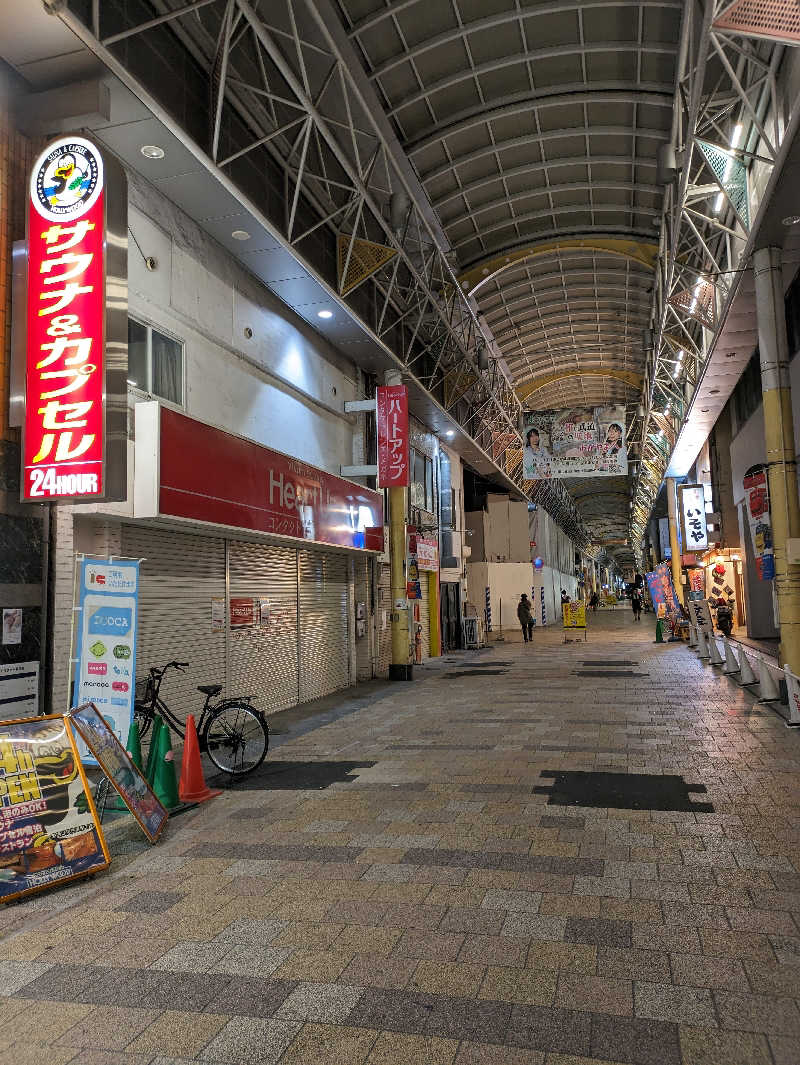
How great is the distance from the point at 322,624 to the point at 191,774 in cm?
782

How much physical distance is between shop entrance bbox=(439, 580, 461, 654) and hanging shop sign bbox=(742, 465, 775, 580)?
12730 millimetres

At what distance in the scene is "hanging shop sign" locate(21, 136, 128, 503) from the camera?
660 centimetres

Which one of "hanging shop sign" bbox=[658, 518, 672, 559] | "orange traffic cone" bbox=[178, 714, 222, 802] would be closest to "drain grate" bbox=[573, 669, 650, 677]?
"orange traffic cone" bbox=[178, 714, 222, 802]

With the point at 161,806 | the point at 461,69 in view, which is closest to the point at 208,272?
the point at 461,69

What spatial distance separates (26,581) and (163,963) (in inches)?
170

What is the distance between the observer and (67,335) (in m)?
6.67

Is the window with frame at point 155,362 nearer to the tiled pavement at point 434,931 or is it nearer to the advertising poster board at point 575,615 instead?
the tiled pavement at point 434,931

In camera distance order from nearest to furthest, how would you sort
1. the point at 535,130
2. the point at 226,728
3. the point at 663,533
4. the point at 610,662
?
the point at 226,728 → the point at 535,130 → the point at 610,662 → the point at 663,533

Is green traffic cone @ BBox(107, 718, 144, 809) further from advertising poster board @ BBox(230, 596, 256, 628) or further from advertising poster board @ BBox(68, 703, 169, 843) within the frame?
advertising poster board @ BBox(230, 596, 256, 628)

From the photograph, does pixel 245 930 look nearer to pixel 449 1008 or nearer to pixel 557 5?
pixel 449 1008

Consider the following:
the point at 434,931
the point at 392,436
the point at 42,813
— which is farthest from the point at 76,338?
the point at 392,436

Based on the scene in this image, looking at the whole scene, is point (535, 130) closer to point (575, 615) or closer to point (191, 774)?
point (191, 774)

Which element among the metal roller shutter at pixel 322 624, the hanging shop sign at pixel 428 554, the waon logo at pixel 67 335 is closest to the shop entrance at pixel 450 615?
the hanging shop sign at pixel 428 554

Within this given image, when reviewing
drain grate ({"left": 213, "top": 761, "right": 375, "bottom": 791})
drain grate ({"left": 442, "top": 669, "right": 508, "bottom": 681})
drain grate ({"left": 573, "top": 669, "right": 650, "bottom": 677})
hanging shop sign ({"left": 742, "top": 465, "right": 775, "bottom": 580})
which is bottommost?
drain grate ({"left": 213, "top": 761, "right": 375, "bottom": 791})
